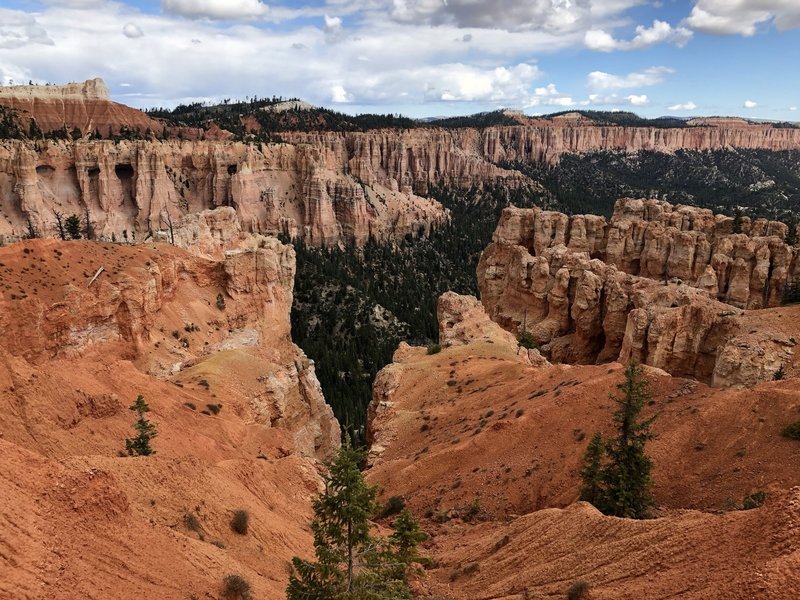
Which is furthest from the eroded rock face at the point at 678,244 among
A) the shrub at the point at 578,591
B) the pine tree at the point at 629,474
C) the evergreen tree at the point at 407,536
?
the shrub at the point at 578,591

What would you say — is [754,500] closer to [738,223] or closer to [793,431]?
[793,431]

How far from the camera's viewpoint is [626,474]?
704 inches

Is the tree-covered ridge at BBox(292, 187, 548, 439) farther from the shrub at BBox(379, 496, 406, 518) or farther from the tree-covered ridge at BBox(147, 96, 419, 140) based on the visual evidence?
the tree-covered ridge at BBox(147, 96, 419, 140)

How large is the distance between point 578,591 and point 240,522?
923 centimetres

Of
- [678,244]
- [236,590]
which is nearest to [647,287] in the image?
[678,244]

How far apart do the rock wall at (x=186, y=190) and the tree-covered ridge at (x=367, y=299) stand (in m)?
6.29

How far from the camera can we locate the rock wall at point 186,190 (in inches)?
2894

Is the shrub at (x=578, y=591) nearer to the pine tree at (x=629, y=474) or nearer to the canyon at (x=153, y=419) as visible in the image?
the pine tree at (x=629, y=474)

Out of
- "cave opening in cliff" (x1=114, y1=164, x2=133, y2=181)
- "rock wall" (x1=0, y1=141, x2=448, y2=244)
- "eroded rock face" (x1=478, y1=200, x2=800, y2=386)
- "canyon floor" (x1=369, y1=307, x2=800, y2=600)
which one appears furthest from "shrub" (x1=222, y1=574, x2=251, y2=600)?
"cave opening in cliff" (x1=114, y1=164, x2=133, y2=181)

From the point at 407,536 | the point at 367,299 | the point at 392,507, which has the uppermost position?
the point at 407,536

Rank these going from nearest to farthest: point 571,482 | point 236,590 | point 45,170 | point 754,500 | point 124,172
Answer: point 236,590, point 754,500, point 571,482, point 45,170, point 124,172

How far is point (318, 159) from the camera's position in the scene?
104062 millimetres

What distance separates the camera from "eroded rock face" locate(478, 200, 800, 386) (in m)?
33.7

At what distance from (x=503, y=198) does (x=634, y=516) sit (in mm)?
142753
